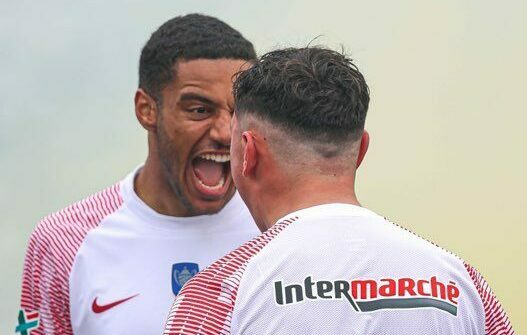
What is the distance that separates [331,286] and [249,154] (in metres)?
0.53

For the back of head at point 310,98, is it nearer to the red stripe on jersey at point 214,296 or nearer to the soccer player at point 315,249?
the soccer player at point 315,249

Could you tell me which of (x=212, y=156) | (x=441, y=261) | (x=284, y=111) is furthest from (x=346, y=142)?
(x=212, y=156)

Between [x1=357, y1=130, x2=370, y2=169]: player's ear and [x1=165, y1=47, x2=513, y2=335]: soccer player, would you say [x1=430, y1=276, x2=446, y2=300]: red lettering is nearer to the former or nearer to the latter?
[x1=165, y1=47, x2=513, y2=335]: soccer player

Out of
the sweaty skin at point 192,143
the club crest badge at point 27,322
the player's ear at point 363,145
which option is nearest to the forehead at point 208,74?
the sweaty skin at point 192,143

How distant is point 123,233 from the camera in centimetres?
505

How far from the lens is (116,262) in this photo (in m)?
4.97

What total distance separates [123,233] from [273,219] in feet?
5.79

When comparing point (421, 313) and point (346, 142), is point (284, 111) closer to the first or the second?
point (346, 142)

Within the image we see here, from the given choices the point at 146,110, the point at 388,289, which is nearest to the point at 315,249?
the point at 388,289

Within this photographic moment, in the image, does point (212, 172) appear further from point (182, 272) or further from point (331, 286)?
point (331, 286)

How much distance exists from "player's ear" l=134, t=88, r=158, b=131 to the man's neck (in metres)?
1.91

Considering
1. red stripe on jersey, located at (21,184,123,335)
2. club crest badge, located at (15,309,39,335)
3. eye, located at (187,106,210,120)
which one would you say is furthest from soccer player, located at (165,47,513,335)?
club crest badge, located at (15,309,39,335)

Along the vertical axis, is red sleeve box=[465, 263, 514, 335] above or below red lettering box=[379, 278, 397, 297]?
below

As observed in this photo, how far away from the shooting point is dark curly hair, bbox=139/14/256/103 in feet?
16.8
